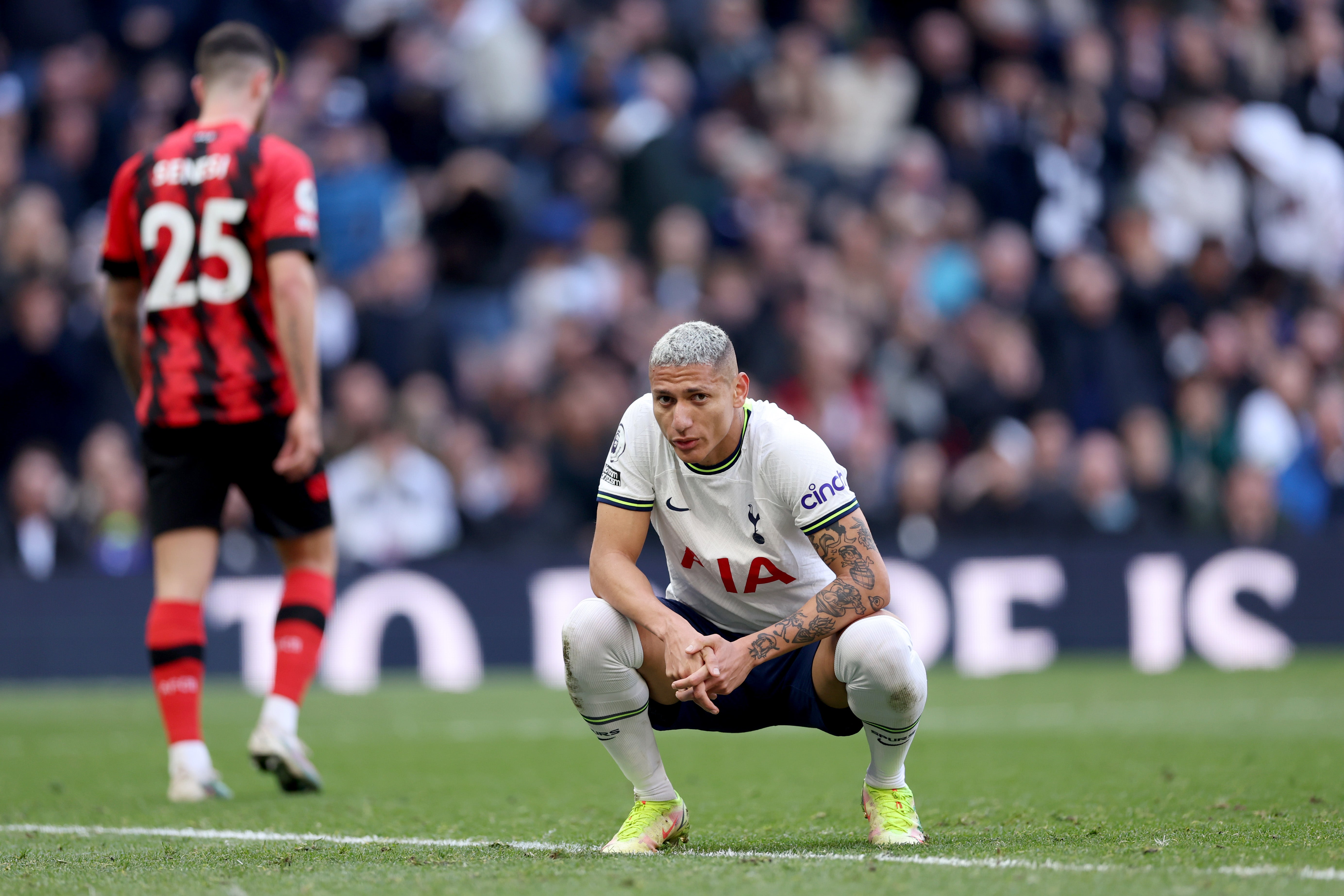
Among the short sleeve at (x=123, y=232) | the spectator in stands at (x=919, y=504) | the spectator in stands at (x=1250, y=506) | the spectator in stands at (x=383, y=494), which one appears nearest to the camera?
the short sleeve at (x=123, y=232)

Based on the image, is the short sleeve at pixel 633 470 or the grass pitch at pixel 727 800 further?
the short sleeve at pixel 633 470

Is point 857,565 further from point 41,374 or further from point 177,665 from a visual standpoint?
point 41,374

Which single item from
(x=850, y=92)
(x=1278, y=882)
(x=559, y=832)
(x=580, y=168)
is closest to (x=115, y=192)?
(x=559, y=832)

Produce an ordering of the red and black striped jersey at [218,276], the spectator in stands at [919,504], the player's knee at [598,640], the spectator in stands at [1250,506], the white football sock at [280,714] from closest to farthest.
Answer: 1. the player's knee at [598,640]
2. the white football sock at [280,714]
3. the red and black striped jersey at [218,276]
4. the spectator in stands at [919,504]
5. the spectator in stands at [1250,506]

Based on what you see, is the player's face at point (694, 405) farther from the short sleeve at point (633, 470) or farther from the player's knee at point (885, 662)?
the player's knee at point (885, 662)

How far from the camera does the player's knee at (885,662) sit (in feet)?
14.1

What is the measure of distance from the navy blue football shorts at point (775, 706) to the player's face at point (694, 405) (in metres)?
0.48

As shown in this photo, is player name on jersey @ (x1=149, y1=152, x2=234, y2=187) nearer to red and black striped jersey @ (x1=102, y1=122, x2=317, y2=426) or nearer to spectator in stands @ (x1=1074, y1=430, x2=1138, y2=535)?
red and black striped jersey @ (x1=102, y1=122, x2=317, y2=426)

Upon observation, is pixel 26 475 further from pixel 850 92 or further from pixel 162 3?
pixel 850 92

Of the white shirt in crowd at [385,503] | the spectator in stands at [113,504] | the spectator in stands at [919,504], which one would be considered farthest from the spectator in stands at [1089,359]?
the spectator in stands at [113,504]

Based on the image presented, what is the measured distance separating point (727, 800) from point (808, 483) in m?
1.82

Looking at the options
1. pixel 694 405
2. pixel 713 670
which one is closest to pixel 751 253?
pixel 694 405

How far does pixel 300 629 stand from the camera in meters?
6.13

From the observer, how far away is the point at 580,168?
1349 cm
